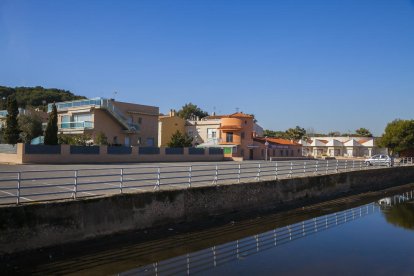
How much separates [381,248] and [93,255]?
10.0 m

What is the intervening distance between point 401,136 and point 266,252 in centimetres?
6501

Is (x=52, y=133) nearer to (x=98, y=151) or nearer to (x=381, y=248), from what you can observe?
(x=98, y=151)

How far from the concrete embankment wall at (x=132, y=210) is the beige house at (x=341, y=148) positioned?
7387 centimetres

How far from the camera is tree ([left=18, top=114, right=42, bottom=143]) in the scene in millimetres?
49947

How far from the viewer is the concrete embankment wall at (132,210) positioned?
11867mm

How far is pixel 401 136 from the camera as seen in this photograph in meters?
71.4

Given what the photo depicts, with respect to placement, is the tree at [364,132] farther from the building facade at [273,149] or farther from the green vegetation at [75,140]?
the green vegetation at [75,140]

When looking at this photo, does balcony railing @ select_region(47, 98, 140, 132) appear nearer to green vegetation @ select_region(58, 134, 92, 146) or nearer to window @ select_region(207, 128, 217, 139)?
green vegetation @ select_region(58, 134, 92, 146)

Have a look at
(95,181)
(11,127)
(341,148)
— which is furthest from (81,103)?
(341,148)

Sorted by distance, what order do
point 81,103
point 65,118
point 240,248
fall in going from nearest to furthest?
point 240,248
point 81,103
point 65,118

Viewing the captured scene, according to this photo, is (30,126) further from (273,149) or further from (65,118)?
(273,149)

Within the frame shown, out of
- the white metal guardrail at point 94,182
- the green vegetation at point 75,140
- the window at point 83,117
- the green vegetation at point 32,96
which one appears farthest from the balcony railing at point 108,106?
the green vegetation at point 32,96

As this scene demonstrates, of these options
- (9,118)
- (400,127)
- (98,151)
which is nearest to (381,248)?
(98,151)

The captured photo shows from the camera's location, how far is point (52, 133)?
131ft
